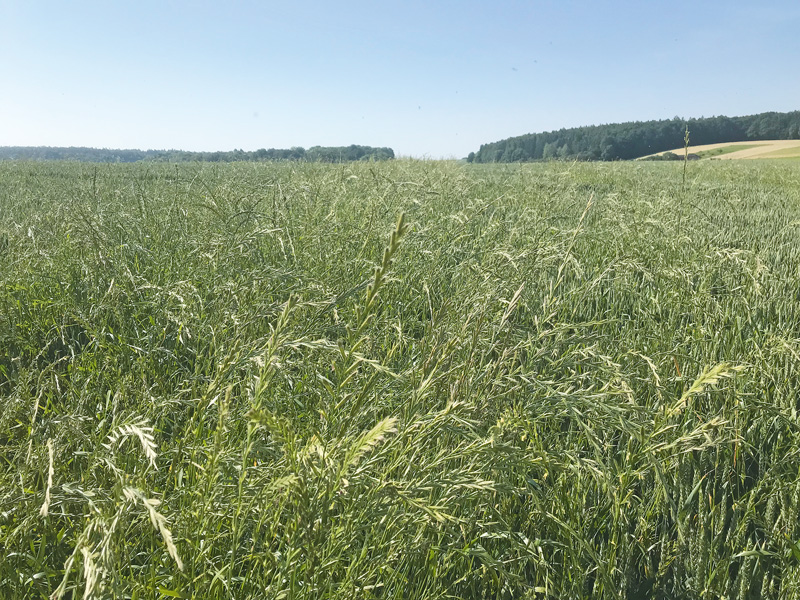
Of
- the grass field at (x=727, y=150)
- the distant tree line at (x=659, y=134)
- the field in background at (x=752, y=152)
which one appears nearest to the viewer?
the field in background at (x=752, y=152)

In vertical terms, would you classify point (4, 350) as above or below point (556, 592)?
above

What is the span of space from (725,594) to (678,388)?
34.4 inches

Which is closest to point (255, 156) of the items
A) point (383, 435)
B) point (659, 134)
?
point (383, 435)

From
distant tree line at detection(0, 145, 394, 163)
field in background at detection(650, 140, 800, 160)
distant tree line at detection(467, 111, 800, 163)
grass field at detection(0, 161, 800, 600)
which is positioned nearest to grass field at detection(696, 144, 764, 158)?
field in background at detection(650, 140, 800, 160)

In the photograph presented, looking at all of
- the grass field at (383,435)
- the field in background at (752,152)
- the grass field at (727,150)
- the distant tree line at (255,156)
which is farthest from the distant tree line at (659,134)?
the grass field at (383,435)

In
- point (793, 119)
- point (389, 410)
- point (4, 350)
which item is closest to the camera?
point (389, 410)

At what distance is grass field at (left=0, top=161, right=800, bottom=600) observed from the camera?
99 cm

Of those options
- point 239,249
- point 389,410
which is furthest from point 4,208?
point 389,410

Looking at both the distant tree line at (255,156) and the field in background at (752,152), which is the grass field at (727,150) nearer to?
the field in background at (752,152)

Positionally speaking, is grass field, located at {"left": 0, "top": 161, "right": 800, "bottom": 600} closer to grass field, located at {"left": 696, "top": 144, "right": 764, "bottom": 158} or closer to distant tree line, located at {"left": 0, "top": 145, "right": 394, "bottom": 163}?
distant tree line, located at {"left": 0, "top": 145, "right": 394, "bottom": 163}

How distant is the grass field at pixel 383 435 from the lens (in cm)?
99

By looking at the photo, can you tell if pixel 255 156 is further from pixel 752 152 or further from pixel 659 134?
pixel 659 134

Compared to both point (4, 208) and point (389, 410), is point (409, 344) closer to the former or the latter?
point (389, 410)

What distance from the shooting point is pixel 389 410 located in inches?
67.9
